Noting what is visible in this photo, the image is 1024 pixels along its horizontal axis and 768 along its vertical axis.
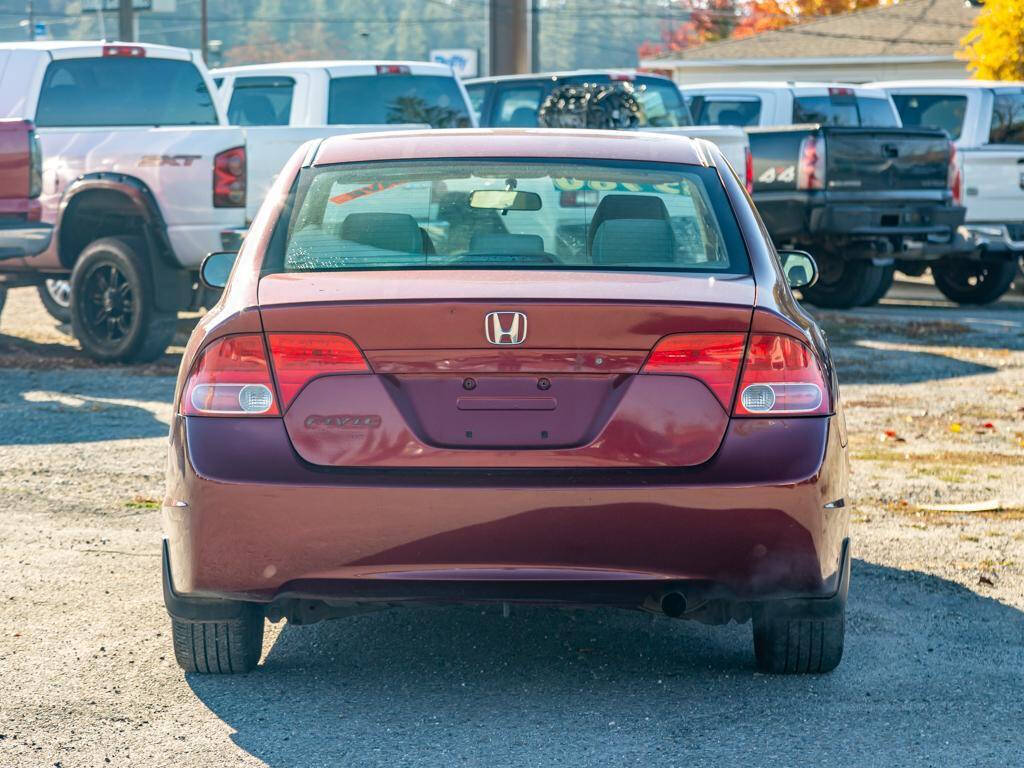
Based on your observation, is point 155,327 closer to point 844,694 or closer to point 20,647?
point 20,647

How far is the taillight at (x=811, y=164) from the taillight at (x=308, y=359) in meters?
12.1

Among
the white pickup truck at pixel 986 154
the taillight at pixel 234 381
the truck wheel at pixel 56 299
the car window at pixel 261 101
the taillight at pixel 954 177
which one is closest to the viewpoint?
the taillight at pixel 234 381

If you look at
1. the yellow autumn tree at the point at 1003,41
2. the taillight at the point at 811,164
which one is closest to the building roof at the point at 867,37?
the yellow autumn tree at the point at 1003,41

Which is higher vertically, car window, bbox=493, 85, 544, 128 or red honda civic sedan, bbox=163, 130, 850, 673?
red honda civic sedan, bbox=163, 130, 850, 673

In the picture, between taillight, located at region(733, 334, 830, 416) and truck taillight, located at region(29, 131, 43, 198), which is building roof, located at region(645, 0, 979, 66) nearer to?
truck taillight, located at region(29, 131, 43, 198)

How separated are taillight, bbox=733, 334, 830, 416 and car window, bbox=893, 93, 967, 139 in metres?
14.4

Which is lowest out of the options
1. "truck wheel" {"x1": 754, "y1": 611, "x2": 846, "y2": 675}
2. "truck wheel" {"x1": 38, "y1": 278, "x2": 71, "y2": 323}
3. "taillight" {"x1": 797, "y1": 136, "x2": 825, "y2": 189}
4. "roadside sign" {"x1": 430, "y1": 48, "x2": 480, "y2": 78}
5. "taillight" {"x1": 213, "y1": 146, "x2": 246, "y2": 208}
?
"roadside sign" {"x1": 430, "y1": 48, "x2": 480, "y2": 78}

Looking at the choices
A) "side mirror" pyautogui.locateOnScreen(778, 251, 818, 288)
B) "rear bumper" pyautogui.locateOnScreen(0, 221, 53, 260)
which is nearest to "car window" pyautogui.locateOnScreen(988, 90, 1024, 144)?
"rear bumper" pyautogui.locateOnScreen(0, 221, 53, 260)

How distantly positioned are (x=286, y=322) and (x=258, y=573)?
0.65m

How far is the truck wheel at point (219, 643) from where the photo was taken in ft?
16.0

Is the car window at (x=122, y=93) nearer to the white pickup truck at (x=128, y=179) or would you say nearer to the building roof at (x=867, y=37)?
the white pickup truck at (x=128, y=179)

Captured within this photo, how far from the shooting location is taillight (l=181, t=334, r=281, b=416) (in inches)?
176

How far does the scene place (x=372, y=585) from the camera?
4.45 meters

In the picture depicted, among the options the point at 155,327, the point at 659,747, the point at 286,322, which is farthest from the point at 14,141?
the point at 659,747
